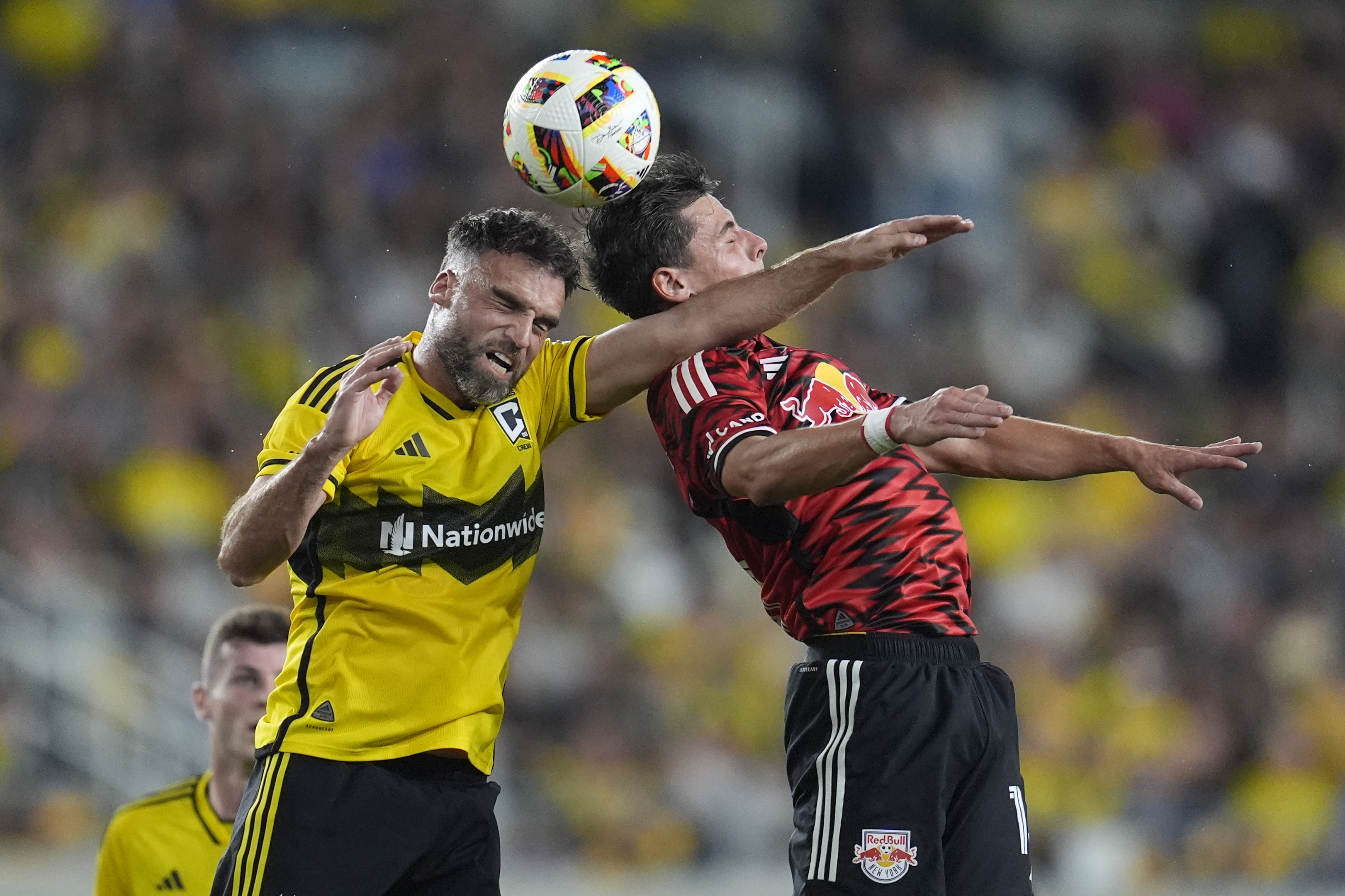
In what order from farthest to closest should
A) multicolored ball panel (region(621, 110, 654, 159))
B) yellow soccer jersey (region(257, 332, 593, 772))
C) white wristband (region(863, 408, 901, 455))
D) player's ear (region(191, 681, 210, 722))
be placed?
player's ear (region(191, 681, 210, 722)), multicolored ball panel (region(621, 110, 654, 159)), yellow soccer jersey (region(257, 332, 593, 772)), white wristband (region(863, 408, 901, 455))

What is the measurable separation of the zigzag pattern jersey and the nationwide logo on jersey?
367 millimetres

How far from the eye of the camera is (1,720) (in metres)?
8.25

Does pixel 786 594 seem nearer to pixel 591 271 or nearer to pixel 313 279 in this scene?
pixel 591 271

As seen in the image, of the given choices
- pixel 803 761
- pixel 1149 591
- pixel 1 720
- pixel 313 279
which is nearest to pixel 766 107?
pixel 313 279

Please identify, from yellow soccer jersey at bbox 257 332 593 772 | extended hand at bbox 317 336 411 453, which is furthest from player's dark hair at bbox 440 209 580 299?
extended hand at bbox 317 336 411 453

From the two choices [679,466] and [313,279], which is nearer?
[679,466]

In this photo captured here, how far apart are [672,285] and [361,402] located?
1.13 m

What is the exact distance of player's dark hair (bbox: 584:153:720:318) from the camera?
4.44 m

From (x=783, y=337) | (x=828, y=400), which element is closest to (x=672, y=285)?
(x=828, y=400)

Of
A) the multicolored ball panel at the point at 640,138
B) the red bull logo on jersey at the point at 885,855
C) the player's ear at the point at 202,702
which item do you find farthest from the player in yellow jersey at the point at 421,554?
the player's ear at the point at 202,702

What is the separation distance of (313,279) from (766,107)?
3.95 metres

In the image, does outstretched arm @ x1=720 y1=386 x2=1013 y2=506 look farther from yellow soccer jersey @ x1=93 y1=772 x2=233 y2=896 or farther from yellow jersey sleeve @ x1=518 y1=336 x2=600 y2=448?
yellow soccer jersey @ x1=93 y1=772 x2=233 y2=896

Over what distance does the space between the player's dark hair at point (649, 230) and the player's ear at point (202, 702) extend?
6.38 ft

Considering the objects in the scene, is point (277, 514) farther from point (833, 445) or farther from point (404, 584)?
point (833, 445)
